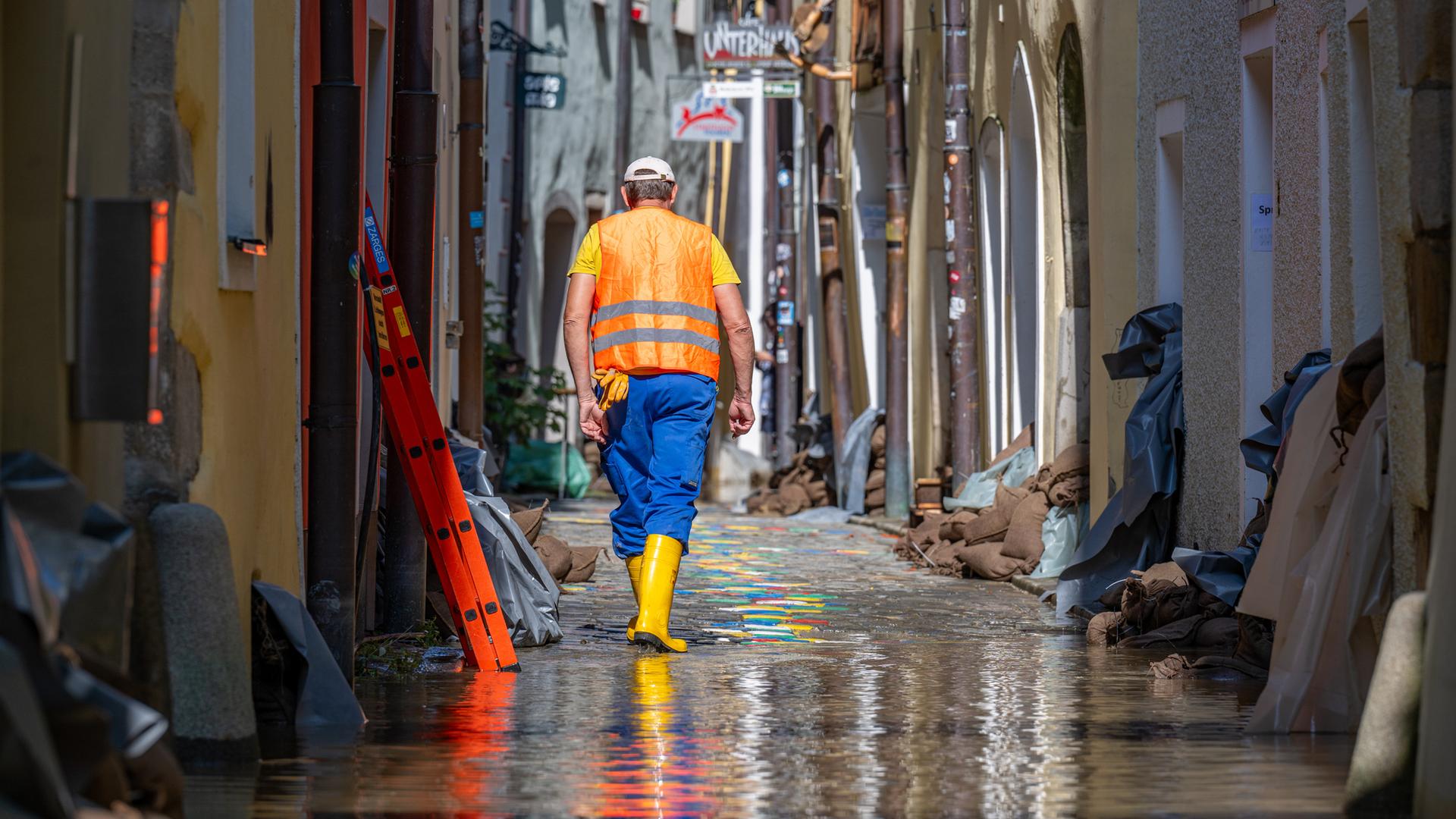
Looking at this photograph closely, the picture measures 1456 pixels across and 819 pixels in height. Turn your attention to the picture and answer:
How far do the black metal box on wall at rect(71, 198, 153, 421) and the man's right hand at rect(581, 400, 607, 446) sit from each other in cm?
420

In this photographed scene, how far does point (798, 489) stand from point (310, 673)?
16.1 metres

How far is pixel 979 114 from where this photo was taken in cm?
1600

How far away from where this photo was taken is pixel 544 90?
26.0 m

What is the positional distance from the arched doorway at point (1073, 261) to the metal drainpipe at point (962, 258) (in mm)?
3196

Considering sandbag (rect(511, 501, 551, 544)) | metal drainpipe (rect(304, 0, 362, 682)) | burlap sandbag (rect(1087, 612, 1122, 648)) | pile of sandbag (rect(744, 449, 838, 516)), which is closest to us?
metal drainpipe (rect(304, 0, 362, 682))

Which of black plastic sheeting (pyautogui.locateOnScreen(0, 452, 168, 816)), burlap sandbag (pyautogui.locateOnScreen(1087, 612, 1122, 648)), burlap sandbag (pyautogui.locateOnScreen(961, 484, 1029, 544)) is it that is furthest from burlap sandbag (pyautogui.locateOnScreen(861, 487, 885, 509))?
black plastic sheeting (pyautogui.locateOnScreen(0, 452, 168, 816))

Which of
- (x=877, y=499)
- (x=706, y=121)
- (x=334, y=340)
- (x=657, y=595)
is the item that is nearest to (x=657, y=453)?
(x=657, y=595)

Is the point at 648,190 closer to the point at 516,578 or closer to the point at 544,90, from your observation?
the point at 516,578

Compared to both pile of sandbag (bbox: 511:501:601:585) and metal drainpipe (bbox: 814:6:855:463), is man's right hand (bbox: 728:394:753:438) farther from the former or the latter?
metal drainpipe (bbox: 814:6:855:463)

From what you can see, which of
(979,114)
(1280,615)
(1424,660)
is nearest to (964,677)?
(1280,615)

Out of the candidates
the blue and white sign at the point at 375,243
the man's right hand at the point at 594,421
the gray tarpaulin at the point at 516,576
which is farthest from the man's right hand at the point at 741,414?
the blue and white sign at the point at 375,243

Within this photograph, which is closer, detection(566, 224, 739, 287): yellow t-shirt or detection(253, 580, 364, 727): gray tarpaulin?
detection(253, 580, 364, 727): gray tarpaulin

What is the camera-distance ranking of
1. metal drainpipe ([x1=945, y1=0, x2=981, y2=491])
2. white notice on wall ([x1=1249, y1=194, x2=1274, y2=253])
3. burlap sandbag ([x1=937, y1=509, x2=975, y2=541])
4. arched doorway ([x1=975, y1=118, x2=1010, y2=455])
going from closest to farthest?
1. white notice on wall ([x1=1249, y1=194, x2=1274, y2=253])
2. burlap sandbag ([x1=937, y1=509, x2=975, y2=541])
3. arched doorway ([x1=975, y1=118, x2=1010, y2=455])
4. metal drainpipe ([x1=945, y1=0, x2=981, y2=491])

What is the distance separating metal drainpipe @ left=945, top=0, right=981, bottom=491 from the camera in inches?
618
